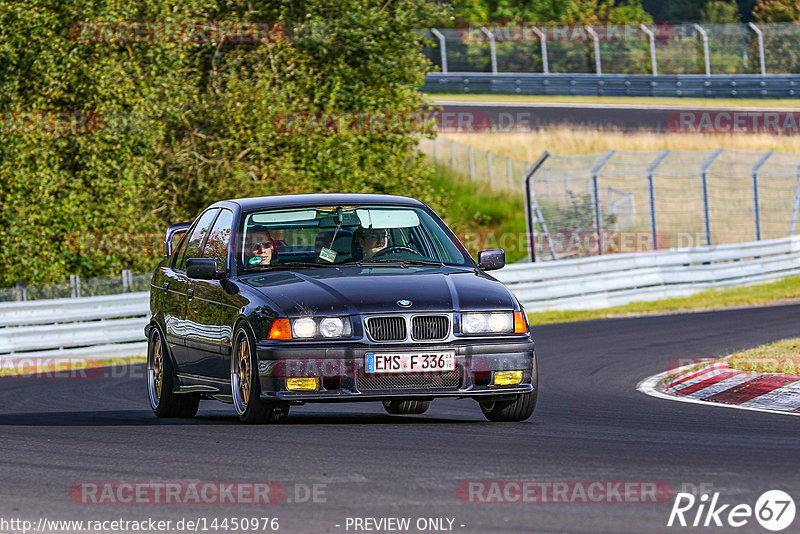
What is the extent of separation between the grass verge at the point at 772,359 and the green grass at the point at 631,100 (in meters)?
37.3

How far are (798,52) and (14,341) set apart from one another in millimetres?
41303

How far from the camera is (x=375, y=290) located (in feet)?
29.8

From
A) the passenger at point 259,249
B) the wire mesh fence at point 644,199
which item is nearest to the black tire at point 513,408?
the passenger at point 259,249

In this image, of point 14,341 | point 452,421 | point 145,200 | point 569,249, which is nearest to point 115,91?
point 145,200

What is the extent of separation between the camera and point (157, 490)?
6.76 meters

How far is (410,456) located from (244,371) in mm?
2047

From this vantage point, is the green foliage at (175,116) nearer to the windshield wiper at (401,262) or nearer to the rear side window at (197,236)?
the rear side window at (197,236)

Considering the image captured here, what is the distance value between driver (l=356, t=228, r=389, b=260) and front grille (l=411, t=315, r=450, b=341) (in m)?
1.10

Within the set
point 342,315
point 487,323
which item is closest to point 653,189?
point 487,323

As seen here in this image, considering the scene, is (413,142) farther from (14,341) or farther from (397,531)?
(397,531)

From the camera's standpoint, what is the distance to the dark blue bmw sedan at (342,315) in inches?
350

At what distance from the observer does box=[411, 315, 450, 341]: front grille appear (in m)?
8.95

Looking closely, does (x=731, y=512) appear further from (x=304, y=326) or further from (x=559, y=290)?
(x=559, y=290)

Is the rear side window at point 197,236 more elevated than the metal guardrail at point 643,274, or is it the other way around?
the rear side window at point 197,236
